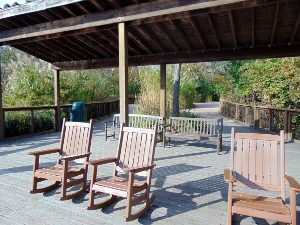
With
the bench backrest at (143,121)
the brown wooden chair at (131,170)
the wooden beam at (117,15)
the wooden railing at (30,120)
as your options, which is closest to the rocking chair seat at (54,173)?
the brown wooden chair at (131,170)

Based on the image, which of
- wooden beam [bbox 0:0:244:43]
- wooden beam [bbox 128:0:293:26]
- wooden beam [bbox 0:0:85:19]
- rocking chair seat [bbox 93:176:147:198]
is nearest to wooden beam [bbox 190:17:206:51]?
wooden beam [bbox 128:0:293:26]

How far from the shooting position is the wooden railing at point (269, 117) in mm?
8664

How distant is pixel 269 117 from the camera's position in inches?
404

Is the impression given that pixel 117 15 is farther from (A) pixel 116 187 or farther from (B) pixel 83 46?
(B) pixel 83 46

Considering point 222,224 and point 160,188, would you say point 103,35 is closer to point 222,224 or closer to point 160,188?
point 160,188

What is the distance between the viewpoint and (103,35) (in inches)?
266

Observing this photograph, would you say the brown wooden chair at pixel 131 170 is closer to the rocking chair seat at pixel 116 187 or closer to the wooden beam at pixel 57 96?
the rocking chair seat at pixel 116 187

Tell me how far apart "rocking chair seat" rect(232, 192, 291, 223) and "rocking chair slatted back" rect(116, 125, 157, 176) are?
120cm

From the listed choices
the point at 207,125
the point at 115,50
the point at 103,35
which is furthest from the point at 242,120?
the point at 103,35

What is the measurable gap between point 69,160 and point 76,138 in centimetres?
64

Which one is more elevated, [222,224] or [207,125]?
[207,125]

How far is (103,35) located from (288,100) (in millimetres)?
7128

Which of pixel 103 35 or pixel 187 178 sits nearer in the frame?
pixel 187 178

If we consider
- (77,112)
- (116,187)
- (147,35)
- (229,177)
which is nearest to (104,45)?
(147,35)
